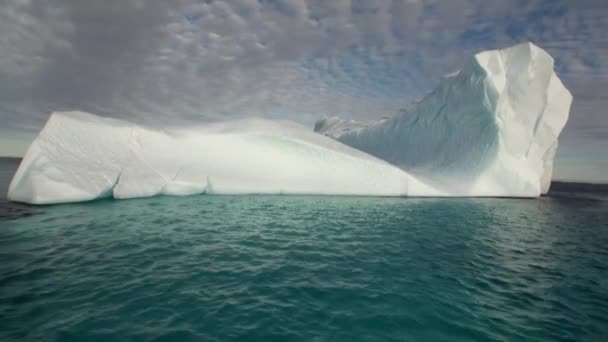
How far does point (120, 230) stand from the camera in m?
6.24

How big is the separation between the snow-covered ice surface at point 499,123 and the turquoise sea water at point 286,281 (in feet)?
34.2

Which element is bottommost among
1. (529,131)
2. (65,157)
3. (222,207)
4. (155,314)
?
(155,314)

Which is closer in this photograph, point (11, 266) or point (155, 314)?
point (155, 314)

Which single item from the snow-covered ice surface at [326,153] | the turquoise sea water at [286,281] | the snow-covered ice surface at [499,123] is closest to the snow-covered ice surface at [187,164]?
the snow-covered ice surface at [326,153]

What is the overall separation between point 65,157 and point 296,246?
10036mm

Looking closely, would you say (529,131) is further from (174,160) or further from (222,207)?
(174,160)

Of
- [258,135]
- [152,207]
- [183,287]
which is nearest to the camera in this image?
[183,287]

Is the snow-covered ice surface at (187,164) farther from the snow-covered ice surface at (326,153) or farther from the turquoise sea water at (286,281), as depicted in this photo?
the turquoise sea water at (286,281)

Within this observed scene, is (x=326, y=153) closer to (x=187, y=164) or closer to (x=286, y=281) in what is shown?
(x=187, y=164)

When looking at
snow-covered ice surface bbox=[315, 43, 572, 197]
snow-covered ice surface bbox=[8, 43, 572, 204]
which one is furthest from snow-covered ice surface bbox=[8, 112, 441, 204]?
snow-covered ice surface bbox=[315, 43, 572, 197]

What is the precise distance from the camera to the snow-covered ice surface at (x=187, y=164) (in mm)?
9469

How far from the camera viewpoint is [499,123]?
646 inches

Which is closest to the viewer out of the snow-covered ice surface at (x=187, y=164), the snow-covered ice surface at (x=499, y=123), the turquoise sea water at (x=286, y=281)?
the turquoise sea water at (x=286, y=281)

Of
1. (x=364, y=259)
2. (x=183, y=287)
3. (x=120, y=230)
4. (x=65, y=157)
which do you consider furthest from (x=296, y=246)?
(x=65, y=157)
